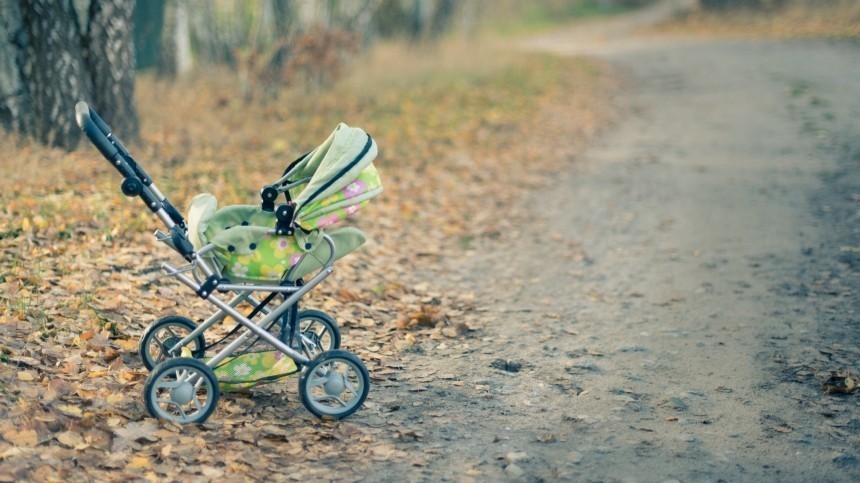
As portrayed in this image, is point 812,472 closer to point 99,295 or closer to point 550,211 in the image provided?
point 99,295

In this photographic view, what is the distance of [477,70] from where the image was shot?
1970cm

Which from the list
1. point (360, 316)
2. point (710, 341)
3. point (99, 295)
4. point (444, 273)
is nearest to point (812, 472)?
point (710, 341)

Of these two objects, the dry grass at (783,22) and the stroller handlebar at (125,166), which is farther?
the dry grass at (783,22)

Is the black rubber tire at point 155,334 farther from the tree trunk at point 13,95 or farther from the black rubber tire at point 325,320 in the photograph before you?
the tree trunk at point 13,95

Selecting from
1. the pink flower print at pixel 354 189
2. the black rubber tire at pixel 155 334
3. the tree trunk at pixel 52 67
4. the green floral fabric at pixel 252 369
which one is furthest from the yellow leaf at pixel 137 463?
the tree trunk at pixel 52 67

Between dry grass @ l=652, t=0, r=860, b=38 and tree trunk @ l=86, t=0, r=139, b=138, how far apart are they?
1953 cm

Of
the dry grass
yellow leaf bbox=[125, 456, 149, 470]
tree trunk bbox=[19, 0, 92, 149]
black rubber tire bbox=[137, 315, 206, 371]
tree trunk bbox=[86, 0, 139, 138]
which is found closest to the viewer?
yellow leaf bbox=[125, 456, 149, 470]

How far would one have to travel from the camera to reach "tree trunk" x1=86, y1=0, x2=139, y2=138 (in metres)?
9.02

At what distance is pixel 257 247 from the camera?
14.0 ft

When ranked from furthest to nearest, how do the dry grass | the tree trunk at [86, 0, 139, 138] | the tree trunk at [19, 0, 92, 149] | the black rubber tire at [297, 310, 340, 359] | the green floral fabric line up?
the dry grass, the tree trunk at [86, 0, 139, 138], the tree trunk at [19, 0, 92, 149], the black rubber tire at [297, 310, 340, 359], the green floral fabric

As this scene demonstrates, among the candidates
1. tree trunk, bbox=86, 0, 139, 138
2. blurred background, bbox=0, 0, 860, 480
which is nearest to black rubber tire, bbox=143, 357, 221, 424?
blurred background, bbox=0, 0, 860, 480

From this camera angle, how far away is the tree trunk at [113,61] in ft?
29.6

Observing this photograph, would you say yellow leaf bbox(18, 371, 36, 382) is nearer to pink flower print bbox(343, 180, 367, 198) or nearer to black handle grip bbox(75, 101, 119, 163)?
black handle grip bbox(75, 101, 119, 163)

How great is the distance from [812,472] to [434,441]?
1849mm
